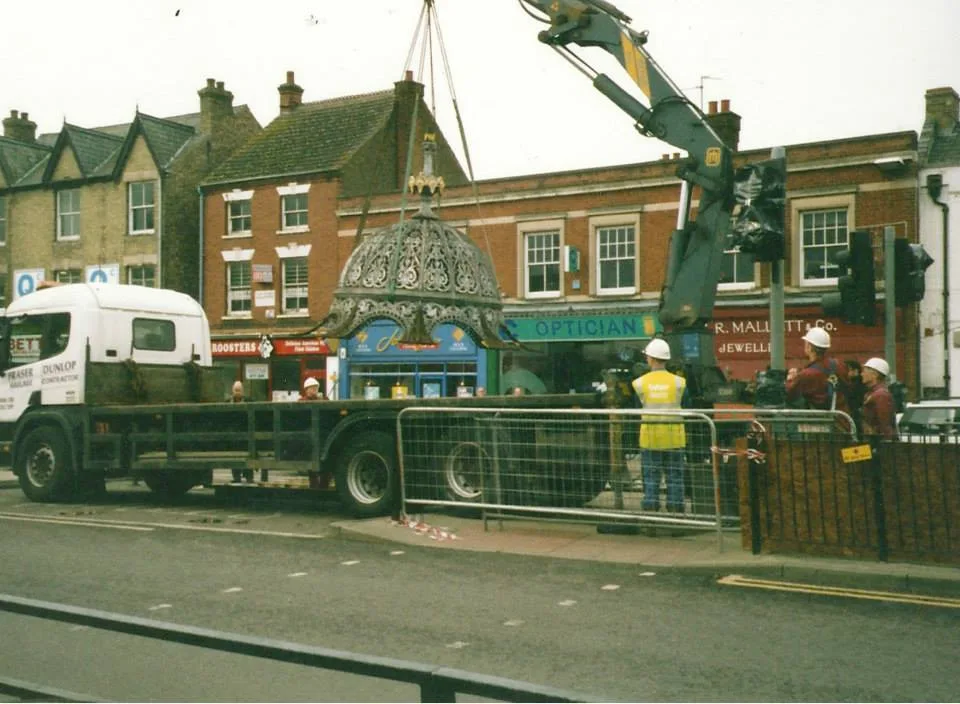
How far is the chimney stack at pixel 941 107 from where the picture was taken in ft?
94.7

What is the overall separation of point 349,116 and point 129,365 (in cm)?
2446

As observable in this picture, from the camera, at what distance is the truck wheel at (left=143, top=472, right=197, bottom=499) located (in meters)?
15.2

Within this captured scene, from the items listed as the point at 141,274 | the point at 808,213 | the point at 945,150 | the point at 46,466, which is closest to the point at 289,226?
the point at 141,274

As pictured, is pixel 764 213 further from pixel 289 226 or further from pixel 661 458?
pixel 289 226

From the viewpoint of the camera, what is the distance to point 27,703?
15.5 feet

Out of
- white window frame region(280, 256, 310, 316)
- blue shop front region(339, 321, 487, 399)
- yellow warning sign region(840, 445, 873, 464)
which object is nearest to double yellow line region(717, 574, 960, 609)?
yellow warning sign region(840, 445, 873, 464)

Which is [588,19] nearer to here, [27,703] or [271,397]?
[27,703]

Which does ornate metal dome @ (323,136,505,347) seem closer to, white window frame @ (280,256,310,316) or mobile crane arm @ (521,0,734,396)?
mobile crane arm @ (521,0,734,396)

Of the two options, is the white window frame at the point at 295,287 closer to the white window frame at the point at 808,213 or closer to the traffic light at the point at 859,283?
the white window frame at the point at 808,213

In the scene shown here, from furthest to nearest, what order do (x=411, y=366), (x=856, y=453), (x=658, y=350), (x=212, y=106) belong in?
(x=212, y=106), (x=411, y=366), (x=658, y=350), (x=856, y=453)

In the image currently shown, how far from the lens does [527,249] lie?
31.0 metres

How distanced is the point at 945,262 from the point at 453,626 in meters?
21.7

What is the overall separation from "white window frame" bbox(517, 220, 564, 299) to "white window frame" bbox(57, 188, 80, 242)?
18922 millimetres

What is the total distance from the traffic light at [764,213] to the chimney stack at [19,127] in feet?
143
